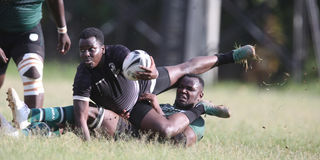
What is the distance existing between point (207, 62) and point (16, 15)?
256cm

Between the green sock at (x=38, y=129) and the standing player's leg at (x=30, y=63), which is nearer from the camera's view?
the green sock at (x=38, y=129)

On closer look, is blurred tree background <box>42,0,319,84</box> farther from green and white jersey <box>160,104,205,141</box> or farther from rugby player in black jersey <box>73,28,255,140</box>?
rugby player in black jersey <box>73,28,255,140</box>

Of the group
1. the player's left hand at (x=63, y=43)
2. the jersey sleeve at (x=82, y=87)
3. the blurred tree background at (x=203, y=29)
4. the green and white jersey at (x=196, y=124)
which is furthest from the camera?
the blurred tree background at (x=203, y=29)

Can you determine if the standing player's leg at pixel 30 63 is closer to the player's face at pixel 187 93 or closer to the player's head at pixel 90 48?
the player's head at pixel 90 48

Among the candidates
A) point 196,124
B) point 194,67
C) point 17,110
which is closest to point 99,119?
point 17,110

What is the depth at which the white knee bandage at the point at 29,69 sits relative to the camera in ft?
22.5

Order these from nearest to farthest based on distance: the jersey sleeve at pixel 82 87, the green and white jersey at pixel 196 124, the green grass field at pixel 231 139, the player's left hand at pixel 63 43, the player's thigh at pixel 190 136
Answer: the green grass field at pixel 231 139 → the jersey sleeve at pixel 82 87 → the player's thigh at pixel 190 136 → the player's left hand at pixel 63 43 → the green and white jersey at pixel 196 124

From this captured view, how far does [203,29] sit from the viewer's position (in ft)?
58.5

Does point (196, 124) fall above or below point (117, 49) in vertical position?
below

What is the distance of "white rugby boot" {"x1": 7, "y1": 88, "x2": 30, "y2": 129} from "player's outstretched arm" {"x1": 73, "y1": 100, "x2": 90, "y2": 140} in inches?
21.5

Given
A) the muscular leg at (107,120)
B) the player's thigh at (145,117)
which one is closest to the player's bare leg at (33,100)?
the muscular leg at (107,120)

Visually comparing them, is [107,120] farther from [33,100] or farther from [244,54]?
[244,54]

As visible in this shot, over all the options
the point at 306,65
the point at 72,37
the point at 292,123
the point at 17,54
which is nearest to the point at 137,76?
the point at 17,54

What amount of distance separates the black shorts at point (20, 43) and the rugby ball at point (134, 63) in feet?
3.75
